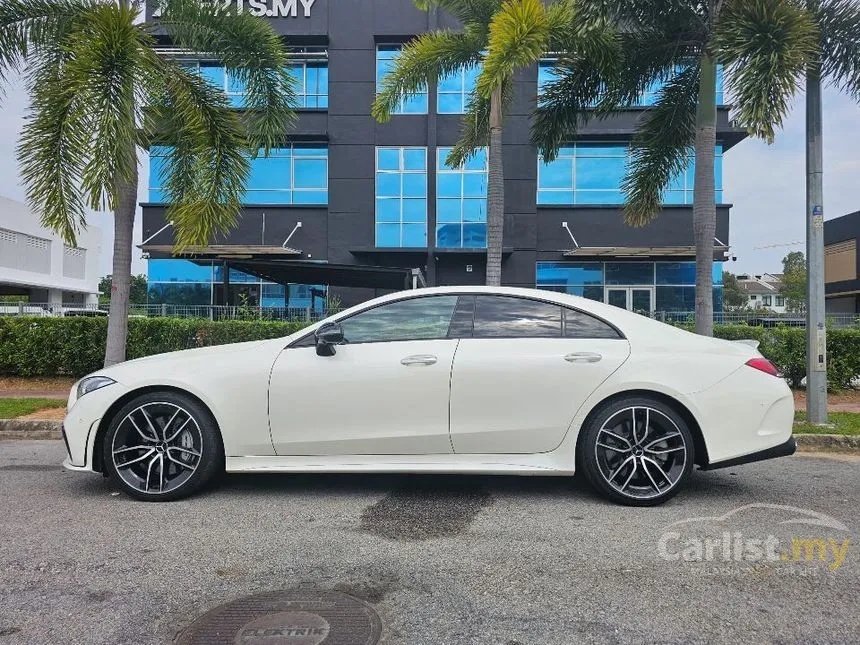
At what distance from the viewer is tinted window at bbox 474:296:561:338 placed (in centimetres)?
458

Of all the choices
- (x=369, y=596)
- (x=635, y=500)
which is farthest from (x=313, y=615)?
(x=635, y=500)

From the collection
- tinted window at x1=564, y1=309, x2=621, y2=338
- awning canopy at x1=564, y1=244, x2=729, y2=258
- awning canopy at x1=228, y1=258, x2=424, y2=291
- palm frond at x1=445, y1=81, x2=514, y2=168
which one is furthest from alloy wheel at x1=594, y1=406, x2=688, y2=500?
awning canopy at x1=564, y1=244, x2=729, y2=258

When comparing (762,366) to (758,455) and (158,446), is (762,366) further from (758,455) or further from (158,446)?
(158,446)

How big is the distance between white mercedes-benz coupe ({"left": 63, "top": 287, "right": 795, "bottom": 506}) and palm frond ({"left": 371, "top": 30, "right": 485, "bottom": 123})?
347 inches

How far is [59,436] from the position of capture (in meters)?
7.56

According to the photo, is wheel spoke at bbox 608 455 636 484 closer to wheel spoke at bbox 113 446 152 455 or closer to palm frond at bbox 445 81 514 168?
wheel spoke at bbox 113 446 152 455

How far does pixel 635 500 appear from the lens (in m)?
4.33

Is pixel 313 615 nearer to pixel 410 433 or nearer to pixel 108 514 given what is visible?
pixel 410 433

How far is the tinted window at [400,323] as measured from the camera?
4551 mm

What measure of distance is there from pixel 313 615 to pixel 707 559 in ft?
7.23

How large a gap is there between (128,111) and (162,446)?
5060 mm

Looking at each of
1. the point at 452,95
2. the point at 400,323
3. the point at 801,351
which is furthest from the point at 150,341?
the point at 452,95

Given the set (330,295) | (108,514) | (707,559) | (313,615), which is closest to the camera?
(313,615)

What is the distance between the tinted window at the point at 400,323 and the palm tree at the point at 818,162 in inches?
223
